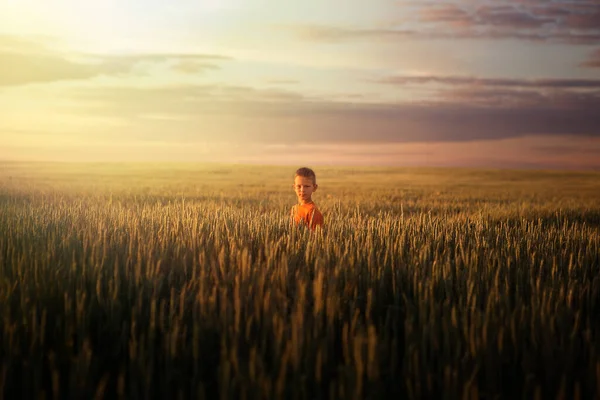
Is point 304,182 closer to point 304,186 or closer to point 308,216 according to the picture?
point 304,186

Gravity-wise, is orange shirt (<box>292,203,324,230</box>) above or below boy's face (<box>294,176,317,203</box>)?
below

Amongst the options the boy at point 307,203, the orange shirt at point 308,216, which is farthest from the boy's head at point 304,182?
the orange shirt at point 308,216

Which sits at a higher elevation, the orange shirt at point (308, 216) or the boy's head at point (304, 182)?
the boy's head at point (304, 182)

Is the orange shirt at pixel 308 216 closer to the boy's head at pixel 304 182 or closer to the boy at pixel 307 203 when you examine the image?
the boy at pixel 307 203

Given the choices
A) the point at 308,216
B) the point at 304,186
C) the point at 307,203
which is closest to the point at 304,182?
the point at 304,186

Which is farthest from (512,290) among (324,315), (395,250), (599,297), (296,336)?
(296,336)

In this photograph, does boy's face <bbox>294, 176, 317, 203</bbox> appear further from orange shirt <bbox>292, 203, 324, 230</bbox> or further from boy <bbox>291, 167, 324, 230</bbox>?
orange shirt <bbox>292, 203, 324, 230</bbox>

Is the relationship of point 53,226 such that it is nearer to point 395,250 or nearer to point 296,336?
point 395,250

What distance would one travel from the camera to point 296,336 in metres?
2.46

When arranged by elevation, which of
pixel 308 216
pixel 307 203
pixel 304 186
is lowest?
pixel 308 216

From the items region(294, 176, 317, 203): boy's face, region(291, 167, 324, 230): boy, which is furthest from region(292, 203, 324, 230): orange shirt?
region(294, 176, 317, 203): boy's face

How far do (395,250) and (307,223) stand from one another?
6.07 ft

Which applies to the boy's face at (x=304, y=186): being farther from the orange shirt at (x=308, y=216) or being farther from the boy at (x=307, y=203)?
the orange shirt at (x=308, y=216)

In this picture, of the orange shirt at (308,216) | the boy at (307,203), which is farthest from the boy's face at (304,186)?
the orange shirt at (308,216)
